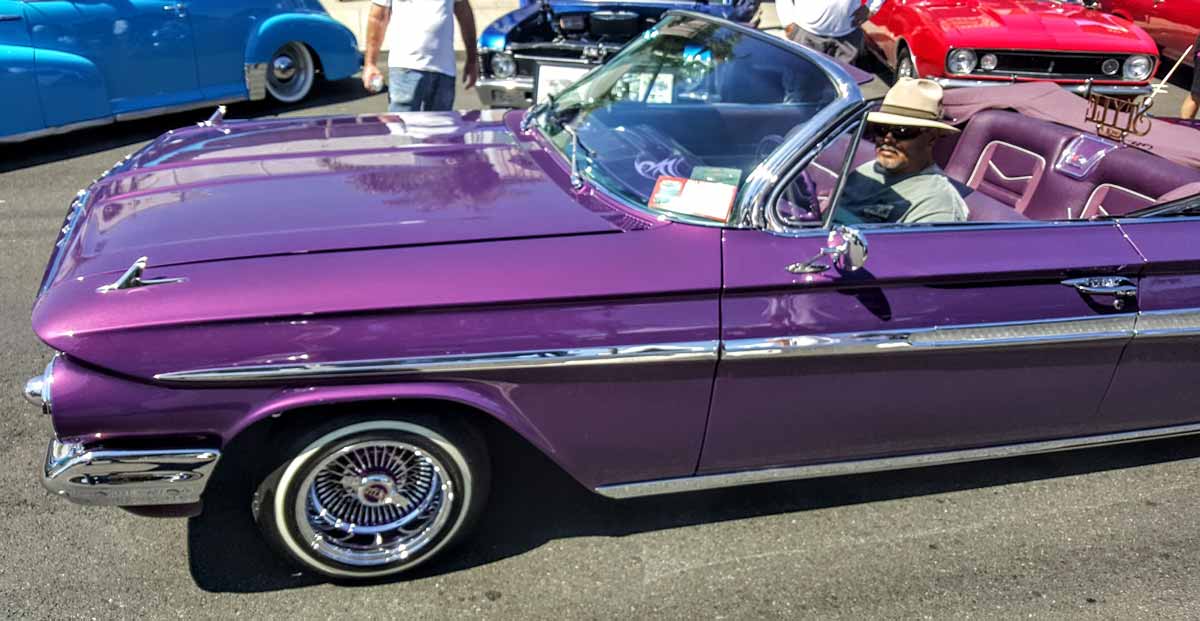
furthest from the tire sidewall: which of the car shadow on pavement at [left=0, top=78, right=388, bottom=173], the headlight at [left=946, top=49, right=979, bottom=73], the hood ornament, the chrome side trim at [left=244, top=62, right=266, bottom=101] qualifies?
the headlight at [left=946, top=49, right=979, bottom=73]

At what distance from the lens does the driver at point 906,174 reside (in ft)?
10.3

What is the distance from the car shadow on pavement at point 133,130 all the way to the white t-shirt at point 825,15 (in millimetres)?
3594

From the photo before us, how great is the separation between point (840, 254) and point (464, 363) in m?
1.05

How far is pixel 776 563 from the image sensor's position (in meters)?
2.88

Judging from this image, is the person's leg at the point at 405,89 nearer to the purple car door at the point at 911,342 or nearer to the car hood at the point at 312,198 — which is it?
the car hood at the point at 312,198


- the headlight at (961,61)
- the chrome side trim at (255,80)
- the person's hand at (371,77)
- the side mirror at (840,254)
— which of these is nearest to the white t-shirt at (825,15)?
the headlight at (961,61)

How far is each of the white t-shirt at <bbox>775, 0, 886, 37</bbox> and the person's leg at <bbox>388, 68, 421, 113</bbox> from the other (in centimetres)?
280

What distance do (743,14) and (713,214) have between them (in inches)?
206

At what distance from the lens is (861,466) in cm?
291

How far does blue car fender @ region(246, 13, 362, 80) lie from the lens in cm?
742

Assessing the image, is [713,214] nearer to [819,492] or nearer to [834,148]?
[834,148]

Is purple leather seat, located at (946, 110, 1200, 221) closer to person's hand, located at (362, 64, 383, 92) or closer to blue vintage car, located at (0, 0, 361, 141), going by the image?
person's hand, located at (362, 64, 383, 92)

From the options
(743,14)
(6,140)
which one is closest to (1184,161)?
(743,14)

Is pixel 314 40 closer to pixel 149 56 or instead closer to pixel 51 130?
pixel 149 56
